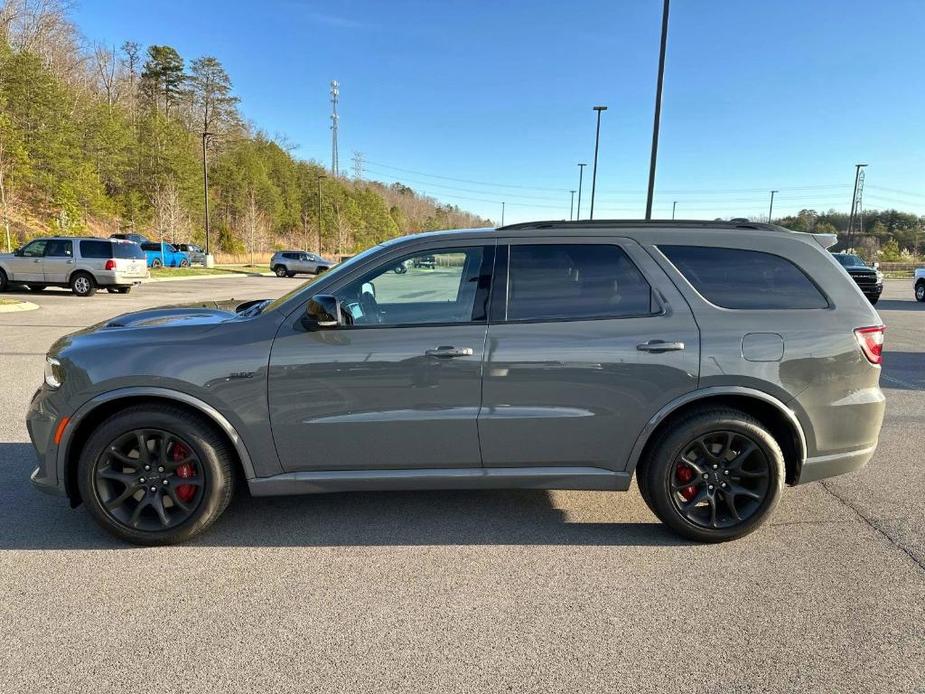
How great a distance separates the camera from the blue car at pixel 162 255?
117 feet

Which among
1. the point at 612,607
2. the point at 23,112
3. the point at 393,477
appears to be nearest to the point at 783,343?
the point at 612,607

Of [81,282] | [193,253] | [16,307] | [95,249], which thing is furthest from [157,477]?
[193,253]

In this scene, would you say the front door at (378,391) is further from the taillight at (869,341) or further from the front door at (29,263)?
the front door at (29,263)

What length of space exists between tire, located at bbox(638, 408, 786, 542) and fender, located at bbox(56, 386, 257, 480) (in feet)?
7.63

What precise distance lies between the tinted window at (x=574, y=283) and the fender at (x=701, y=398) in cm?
53

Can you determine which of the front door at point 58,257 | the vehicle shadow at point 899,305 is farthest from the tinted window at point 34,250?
the vehicle shadow at point 899,305

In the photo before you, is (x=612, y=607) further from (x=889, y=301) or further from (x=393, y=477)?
(x=889, y=301)

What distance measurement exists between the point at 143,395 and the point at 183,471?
481 millimetres

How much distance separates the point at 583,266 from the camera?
128 inches

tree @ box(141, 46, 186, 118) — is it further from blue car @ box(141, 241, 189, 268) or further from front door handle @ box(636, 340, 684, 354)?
front door handle @ box(636, 340, 684, 354)

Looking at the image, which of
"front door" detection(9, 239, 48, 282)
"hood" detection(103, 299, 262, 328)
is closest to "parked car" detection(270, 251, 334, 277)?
"front door" detection(9, 239, 48, 282)

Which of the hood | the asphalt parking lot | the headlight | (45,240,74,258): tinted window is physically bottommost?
A: the asphalt parking lot

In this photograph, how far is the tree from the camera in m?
63.4

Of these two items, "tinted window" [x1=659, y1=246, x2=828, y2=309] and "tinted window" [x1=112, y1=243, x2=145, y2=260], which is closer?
"tinted window" [x1=659, y1=246, x2=828, y2=309]
